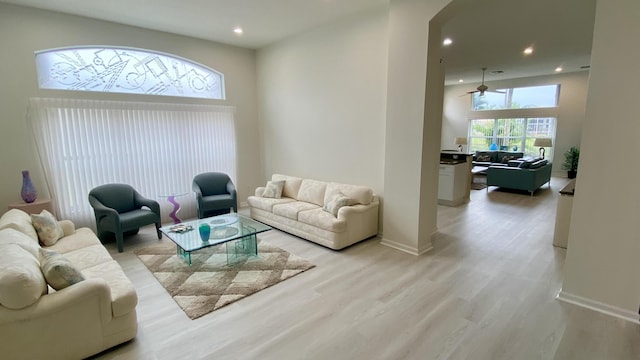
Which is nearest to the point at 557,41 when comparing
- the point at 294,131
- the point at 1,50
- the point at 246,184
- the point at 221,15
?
the point at 294,131

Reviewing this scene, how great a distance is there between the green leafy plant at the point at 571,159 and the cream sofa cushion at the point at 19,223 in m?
12.6

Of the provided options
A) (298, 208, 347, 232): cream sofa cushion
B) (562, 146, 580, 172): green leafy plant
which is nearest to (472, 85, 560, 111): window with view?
(562, 146, 580, 172): green leafy plant

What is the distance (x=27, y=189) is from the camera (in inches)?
159

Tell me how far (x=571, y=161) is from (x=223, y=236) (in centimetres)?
1090

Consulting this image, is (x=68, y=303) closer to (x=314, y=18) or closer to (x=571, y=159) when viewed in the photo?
(x=314, y=18)

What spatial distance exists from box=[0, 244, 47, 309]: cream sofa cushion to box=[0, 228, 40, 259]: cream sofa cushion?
406mm

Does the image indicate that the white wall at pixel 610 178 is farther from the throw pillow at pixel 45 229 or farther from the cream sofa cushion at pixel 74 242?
the throw pillow at pixel 45 229

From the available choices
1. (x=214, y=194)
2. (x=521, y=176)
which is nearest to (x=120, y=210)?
(x=214, y=194)

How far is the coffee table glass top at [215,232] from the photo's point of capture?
355 cm

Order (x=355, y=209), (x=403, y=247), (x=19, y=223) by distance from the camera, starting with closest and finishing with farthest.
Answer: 1. (x=19, y=223)
2. (x=403, y=247)
3. (x=355, y=209)

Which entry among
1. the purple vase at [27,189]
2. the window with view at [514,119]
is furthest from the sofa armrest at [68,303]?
the window with view at [514,119]

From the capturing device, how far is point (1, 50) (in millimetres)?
3980

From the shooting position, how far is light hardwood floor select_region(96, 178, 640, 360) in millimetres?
2277

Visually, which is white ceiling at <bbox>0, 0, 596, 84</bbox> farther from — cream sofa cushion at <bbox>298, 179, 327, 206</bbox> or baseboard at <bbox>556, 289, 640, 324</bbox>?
baseboard at <bbox>556, 289, 640, 324</bbox>
